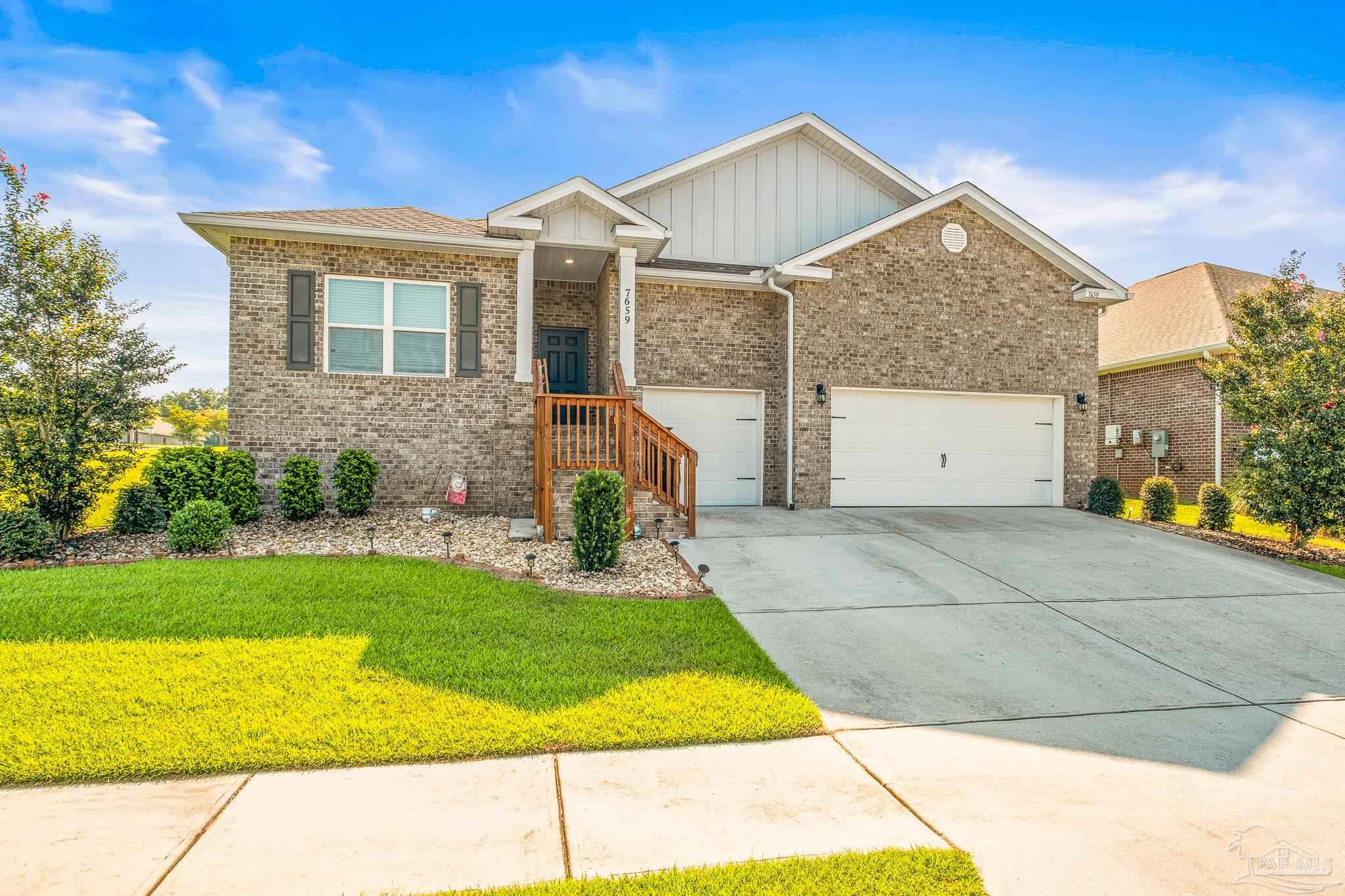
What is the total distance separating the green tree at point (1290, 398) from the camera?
883 cm

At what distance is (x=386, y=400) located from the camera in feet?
31.4

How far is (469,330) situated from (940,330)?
784 centimetres

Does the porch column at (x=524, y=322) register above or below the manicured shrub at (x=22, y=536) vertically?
above

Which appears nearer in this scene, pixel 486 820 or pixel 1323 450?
pixel 486 820

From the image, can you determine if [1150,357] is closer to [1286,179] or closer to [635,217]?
[1286,179]

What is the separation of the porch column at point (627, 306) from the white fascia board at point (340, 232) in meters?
1.53

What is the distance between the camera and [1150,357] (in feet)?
48.8

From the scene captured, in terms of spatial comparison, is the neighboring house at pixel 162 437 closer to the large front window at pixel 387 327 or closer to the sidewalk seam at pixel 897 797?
the large front window at pixel 387 327

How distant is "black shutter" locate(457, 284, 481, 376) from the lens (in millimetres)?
9797

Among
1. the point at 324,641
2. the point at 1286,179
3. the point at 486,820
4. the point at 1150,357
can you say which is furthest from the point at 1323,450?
the point at 324,641

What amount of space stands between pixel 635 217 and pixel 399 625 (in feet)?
22.7

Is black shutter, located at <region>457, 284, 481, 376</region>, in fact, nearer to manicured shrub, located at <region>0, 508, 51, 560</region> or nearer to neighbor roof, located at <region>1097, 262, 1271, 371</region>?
manicured shrub, located at <region>0, 508, 51, 560</region>

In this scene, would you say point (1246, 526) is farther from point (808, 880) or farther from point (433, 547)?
point (433, 547)

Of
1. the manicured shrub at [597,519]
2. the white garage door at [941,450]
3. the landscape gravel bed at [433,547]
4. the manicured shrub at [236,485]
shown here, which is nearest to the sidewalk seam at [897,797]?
the landscape gravel bed at [433,547]
